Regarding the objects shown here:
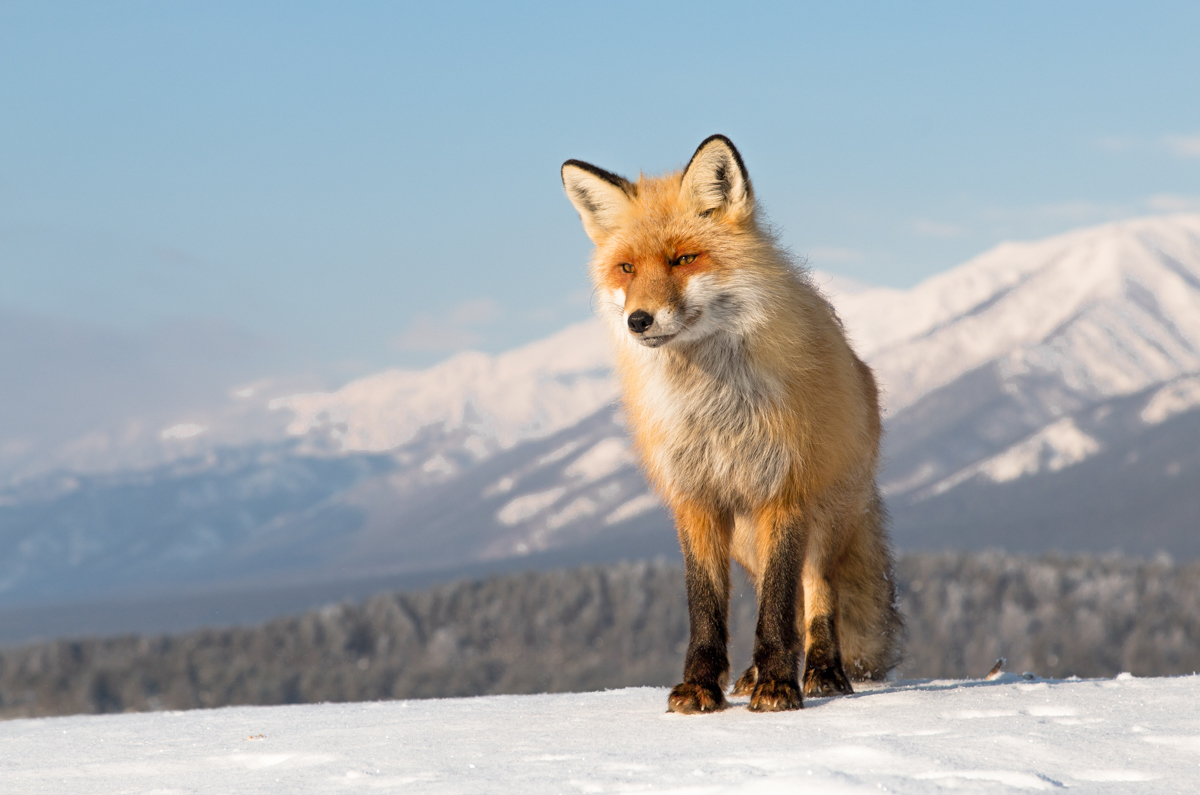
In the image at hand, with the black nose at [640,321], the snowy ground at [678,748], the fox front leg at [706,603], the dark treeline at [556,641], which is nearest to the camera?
the snowy ground at [678,748]

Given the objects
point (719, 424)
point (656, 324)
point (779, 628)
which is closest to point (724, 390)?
point (719, 424)

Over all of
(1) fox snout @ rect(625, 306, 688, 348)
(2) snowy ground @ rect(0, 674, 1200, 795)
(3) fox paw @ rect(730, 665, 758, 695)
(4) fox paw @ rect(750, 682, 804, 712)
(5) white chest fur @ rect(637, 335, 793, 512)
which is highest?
(1) fox snout @ rect(625, 306, 688, 348)

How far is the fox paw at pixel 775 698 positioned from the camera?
23.7 ft

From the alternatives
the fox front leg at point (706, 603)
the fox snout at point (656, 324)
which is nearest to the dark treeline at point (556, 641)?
the fox front leg at point (706, 603)

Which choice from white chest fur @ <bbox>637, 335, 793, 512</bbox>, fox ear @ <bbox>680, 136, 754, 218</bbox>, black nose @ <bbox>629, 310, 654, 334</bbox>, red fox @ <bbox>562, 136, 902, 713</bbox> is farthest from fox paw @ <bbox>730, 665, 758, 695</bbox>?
fox ear @ <bbox>680, 136, 754, 218</bbox>

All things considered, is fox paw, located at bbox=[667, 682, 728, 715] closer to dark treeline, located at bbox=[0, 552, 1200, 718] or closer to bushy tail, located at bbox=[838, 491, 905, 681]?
bushy tail, located at bbox=[838, 491, 905, 681]

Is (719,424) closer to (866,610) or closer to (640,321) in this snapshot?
(640,321)

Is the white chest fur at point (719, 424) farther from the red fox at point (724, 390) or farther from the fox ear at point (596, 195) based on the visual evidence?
the fox ear at point (596, 195)

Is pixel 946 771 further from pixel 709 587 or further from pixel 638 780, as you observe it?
pixel 709 587

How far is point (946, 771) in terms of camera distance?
5.02m

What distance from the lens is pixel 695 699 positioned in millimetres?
7375

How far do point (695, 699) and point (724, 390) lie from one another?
2.10 m

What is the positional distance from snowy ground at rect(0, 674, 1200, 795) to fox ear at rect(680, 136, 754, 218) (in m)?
3.43

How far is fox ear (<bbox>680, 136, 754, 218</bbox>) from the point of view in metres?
7.48
